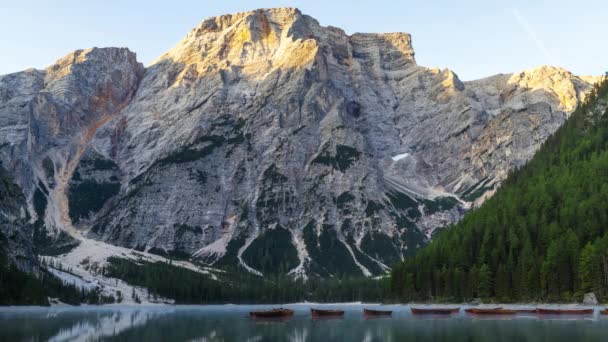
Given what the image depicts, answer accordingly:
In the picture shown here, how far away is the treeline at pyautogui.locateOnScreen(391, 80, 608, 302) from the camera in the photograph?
14825cm

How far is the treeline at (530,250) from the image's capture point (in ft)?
486

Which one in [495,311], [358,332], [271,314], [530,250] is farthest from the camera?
[271,314]

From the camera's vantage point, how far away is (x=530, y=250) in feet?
519

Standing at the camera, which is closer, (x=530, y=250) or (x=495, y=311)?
(x=495, y=311)

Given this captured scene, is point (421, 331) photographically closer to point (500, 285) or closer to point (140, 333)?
point (140, 333)

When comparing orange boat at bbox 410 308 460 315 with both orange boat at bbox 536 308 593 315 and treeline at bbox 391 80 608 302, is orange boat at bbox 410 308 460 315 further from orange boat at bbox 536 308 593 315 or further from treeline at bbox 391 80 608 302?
orange boat at bbox 536 308 593 315

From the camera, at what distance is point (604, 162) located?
18925 centimetres

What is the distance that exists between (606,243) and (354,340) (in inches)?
2942

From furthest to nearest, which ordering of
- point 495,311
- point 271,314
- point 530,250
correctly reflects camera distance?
point 271,314 < point 530,250 < point 495,311

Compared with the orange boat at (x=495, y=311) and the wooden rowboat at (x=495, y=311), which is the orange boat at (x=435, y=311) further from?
the wooden rowboat at (x=495, y=311)

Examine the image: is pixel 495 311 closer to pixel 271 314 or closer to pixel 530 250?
pixel 530 250

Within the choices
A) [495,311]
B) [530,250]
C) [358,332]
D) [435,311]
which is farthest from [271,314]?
[530,250]

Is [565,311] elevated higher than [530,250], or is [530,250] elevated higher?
[530,250]

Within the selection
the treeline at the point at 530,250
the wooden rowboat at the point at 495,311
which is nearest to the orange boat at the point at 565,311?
the wooden rowboat at the point at 495,311
